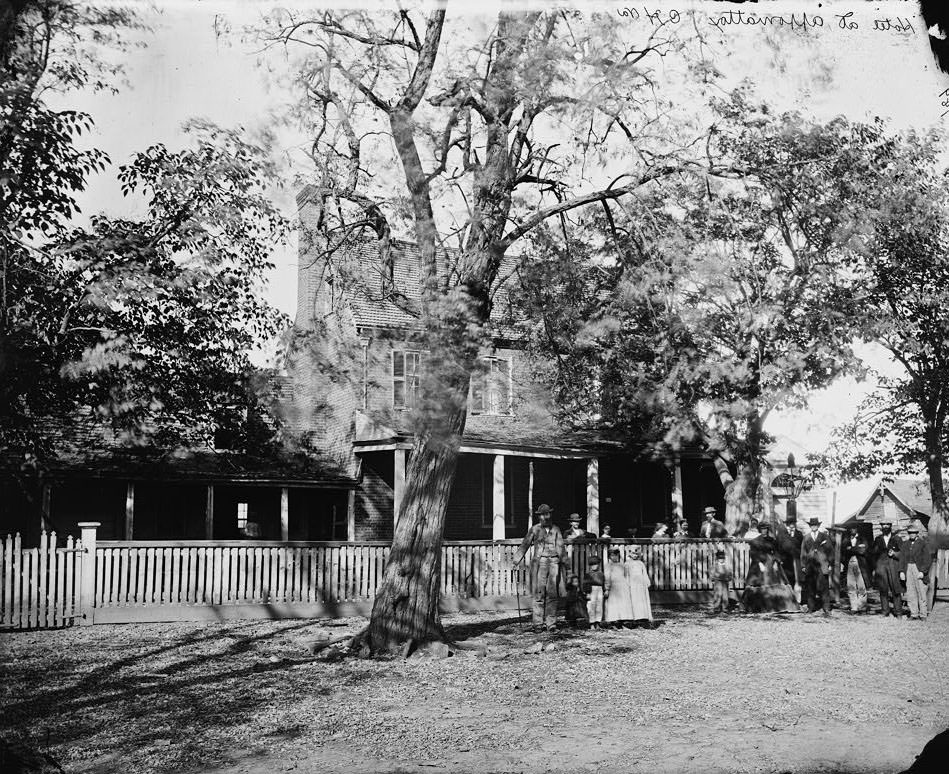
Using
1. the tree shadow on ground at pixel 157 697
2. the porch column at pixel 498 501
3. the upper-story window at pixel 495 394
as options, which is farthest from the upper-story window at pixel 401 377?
the tree shadow on ground at pixel 157 697

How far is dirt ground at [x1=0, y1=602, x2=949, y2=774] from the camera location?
24.3 feet

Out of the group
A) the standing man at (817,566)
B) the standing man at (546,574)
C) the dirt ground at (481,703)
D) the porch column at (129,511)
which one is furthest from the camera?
the porch column at (129,511)

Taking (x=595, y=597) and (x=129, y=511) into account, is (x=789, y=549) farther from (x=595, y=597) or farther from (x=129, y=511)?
(x=129, y=511)

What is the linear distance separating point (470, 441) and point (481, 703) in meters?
15.3

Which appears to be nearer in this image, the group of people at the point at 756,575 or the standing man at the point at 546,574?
the standing man at the point at 546,574

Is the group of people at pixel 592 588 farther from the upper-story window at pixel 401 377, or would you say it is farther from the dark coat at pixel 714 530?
the upper-story window at pixel 401 377

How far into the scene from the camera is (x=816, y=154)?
2027 centimetres

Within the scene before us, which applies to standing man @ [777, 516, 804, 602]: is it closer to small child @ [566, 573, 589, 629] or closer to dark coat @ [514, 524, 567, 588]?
small child @ [566, 573, 589, 629]

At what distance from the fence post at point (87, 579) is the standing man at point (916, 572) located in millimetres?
13816

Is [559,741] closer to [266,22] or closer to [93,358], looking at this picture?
[93,358]

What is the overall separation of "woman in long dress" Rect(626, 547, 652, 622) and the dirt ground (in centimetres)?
91

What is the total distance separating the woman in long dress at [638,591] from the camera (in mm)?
16203

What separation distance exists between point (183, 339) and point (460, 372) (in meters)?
4.97

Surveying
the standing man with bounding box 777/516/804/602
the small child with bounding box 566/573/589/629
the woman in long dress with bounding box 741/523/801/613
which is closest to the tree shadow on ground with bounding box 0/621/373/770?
the small child with bounding box 566/573/589/629
